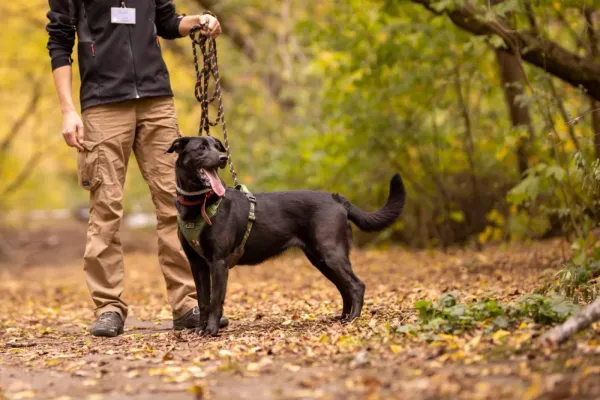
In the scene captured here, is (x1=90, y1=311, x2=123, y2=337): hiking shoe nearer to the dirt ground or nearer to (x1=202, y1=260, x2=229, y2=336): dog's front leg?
the dirt ground

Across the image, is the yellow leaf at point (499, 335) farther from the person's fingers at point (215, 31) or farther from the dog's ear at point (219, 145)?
the person's fingers at point (215, 31)

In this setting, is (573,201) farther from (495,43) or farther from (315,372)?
(315,372)

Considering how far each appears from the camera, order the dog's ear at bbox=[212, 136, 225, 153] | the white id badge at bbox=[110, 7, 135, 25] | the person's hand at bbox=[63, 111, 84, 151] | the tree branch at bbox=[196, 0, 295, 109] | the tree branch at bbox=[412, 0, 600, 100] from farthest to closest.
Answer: the tree branch at bbox=[196, 0, 295, 109] < the tree branch at bbox=[412, 0, 600, 100] < the white id badge at bbox=[110, 7, 135, 25] < the person's hand at bbox=[63, 111, 84, 151] < the dog's ear at bbox=[212, 136, 225, 153]

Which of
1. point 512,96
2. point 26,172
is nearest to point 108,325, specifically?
point 512,96

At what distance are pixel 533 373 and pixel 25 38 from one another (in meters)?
14.7

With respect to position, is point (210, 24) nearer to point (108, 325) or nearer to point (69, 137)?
point (69, 137)

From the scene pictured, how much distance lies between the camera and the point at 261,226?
17.2 feet

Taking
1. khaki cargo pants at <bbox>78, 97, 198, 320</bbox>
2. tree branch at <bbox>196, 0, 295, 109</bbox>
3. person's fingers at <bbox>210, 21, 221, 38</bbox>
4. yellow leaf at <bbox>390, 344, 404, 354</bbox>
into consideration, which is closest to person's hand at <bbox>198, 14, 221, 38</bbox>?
person's fingers at <bbox>210, 21, 221, 38</bbox>

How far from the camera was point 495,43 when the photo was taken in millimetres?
7004

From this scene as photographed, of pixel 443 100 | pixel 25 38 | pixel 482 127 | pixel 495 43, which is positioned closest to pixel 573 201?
pixel 495 43

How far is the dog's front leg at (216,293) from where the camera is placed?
503cm

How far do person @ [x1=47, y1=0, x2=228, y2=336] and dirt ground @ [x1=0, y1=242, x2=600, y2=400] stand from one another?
39 centimetres

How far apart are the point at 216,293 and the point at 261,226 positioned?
54 centimetres

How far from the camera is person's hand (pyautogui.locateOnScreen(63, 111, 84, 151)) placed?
5.36m
